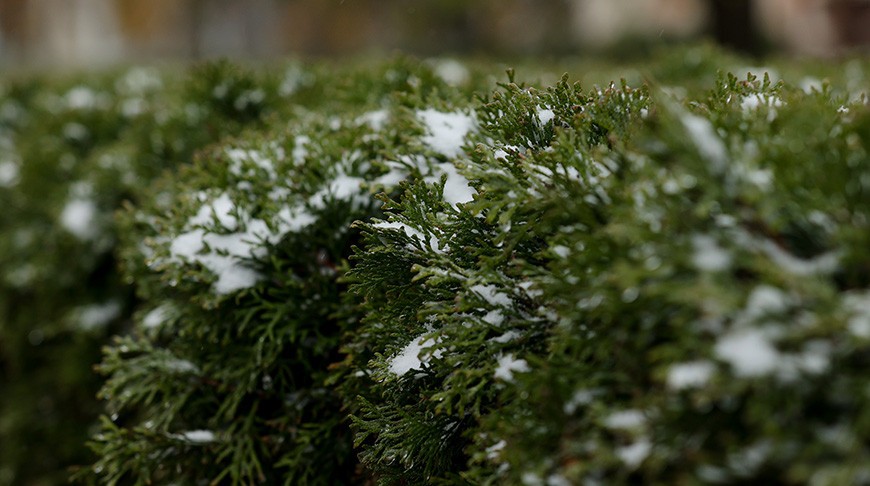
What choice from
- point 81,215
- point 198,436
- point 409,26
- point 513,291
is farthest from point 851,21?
point 198,436

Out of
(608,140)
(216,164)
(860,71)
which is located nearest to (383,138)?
(216,164)

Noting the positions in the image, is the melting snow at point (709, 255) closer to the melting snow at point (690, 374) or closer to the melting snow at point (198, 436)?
the melting snow at point (690, 374)

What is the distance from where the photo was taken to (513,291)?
182 cm

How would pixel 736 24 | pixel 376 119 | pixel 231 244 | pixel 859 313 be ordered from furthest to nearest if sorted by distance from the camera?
1. pixel 736 24
2. pixel 376 119
3. pixel 231 244
4. pixel 859 313

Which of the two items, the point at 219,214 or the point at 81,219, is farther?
the point at 81,219

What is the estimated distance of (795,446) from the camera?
1.20 m

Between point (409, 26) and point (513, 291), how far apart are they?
23.6 metres

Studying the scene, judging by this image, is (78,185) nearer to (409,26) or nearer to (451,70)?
(451,70)

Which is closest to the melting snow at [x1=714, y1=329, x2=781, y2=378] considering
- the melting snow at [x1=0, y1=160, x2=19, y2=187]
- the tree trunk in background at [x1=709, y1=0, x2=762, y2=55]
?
the melting snow at [x1=0, y1=160, x2=19, y2=187]

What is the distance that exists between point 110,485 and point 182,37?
37189 millimetres

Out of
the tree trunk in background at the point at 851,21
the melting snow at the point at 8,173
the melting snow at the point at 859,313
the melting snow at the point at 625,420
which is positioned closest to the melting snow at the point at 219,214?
the melting snow at the point at 625,420

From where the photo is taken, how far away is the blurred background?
16422 mm

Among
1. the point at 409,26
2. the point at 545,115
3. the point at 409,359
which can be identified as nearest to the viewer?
the point at 409,359

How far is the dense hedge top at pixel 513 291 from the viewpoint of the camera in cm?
126
